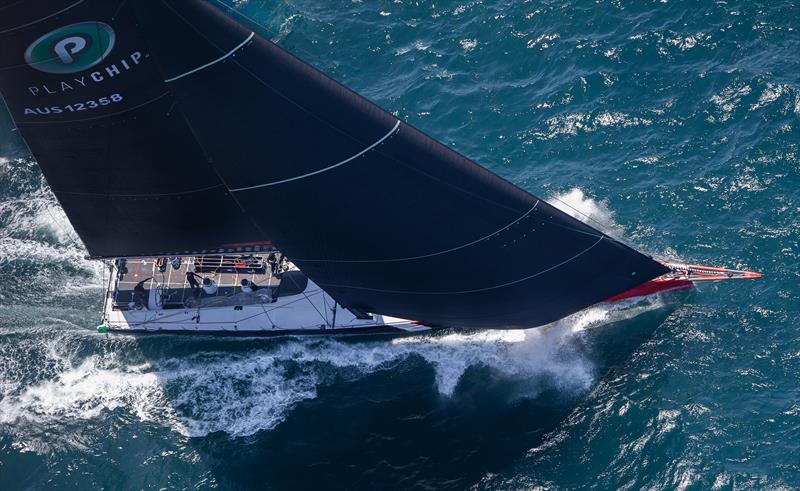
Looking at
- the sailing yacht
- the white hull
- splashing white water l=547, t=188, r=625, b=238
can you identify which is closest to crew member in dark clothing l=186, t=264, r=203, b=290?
the white hull

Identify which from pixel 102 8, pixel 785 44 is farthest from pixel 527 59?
pixel 102 8

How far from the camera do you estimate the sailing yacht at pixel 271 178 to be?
101ft

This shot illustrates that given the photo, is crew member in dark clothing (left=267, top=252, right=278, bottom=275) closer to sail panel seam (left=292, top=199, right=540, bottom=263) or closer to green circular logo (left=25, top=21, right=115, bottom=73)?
sail panel seam (left=292, top=199, right=540, bottom=263)

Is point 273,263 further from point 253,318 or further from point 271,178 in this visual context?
point 271,178

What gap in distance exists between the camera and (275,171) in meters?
32.4

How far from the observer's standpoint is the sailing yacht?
30812mm

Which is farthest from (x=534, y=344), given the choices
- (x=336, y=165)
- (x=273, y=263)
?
(x=336, y=165)

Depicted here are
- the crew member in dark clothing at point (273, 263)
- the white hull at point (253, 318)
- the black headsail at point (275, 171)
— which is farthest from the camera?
the crew member in dark clothing at point (273, 263)

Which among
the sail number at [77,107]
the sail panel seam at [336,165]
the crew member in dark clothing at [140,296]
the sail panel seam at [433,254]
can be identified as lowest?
the crew member in dark clothing at [140,296]

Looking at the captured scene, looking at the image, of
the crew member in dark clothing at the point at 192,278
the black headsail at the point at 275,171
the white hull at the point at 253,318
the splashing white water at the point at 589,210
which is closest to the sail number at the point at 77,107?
the black headsail at the point at 275,171

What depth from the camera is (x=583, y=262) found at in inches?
1460

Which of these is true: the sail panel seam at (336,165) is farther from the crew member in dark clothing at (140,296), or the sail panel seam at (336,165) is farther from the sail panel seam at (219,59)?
the crew member in dark clothing at (140,296)

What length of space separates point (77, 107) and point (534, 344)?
2451 centimetres

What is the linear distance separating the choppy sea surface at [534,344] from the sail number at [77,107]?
15.3m
